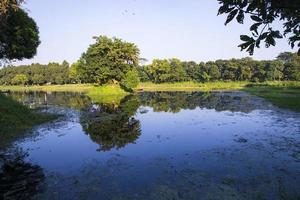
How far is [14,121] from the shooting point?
72.6ft

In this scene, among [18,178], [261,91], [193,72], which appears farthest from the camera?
[193,72]

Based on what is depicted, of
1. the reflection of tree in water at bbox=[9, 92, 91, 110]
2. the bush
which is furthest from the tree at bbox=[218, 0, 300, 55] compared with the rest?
the bush

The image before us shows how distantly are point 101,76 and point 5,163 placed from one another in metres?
58.4

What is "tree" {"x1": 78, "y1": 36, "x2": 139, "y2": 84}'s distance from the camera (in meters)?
70.9

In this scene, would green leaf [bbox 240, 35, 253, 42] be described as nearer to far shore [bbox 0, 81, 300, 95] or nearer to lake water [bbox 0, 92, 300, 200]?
lake water [bbox 0, 92, 300, 200]

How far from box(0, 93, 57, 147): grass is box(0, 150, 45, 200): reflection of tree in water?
11.4 ft

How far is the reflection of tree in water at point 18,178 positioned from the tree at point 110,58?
187ft

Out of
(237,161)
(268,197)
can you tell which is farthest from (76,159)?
(268,197)

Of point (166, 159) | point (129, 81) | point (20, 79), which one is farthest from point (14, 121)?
point (20, 79)

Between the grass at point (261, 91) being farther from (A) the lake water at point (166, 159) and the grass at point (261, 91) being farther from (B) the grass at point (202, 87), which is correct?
(A) the lake water at point (166, 159)

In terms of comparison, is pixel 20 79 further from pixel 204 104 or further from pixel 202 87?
pixel 204 104

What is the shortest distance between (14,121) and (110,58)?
50233 mm

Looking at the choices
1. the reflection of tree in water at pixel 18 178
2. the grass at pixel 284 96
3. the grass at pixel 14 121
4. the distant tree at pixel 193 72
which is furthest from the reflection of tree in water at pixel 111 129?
the distant tree at pixel 193 72

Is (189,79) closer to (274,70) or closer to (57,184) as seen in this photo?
(274,70)
